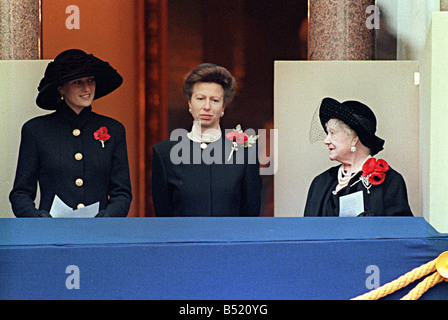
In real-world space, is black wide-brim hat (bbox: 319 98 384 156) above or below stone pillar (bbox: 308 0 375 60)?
below

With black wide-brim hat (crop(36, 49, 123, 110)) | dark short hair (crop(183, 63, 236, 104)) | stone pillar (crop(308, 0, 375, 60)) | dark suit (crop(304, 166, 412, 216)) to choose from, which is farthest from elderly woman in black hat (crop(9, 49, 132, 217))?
stone pillar (crop(308, 0, 375, 60))

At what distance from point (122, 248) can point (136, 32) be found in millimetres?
4249

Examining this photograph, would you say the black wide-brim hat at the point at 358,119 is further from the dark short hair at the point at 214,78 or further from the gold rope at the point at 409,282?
the gold rope at the point at 409,282

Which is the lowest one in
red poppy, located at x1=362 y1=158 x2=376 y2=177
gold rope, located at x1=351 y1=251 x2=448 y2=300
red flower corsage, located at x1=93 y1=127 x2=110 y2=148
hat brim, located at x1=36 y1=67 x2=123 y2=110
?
gold rope, located at x1=351 y1=251 x2=448 y2=300

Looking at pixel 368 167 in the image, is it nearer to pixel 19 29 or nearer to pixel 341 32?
pixel 341 32

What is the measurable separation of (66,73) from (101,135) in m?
0.30

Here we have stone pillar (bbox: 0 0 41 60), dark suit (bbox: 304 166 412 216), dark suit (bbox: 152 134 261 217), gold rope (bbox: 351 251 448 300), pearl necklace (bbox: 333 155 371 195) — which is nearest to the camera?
gold rope (bbox: 351 251 448 300)

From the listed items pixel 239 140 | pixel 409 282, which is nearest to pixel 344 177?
pixel 239 140

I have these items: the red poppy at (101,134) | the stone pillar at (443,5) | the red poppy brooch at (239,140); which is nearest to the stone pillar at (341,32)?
the red poppy brooch at (239,140)

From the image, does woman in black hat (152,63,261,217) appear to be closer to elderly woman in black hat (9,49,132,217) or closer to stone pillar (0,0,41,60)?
elderly woman in black hat (9,49,132,217)

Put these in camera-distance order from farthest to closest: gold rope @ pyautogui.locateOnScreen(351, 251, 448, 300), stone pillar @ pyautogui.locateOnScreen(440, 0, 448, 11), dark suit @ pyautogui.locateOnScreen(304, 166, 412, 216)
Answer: dark suit @ pyautogui.locateOnScreen(304, 166, 412, 216) → stone pillar @ pyautogui.locateOnScreen(440, 0, 448, 11) → gold rope @ pyautogui.locateOnScreen(351, 251, 448, 300)

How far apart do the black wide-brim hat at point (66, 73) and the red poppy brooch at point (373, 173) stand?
1201 millimetres

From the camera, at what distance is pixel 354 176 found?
316 centimetres

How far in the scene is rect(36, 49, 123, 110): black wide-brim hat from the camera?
10.9 feet
